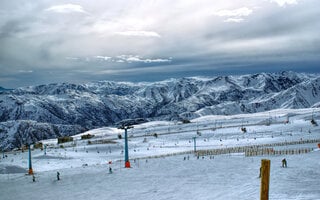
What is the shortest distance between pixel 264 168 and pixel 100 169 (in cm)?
4098

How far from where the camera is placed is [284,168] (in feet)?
116

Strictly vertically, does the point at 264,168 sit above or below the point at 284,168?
above

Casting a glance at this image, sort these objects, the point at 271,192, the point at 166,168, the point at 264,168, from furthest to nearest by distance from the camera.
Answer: the point at 166,168
the point at 271,192
the point at 264,168

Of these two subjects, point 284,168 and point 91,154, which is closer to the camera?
point 284,168

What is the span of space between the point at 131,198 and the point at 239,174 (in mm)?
12060

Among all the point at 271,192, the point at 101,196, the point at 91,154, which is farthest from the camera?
the point at 91,154

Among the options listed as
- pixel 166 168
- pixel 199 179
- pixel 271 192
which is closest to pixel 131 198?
pixel 199 179

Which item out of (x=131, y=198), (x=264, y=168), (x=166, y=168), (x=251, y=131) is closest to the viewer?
(x=264, y=168)

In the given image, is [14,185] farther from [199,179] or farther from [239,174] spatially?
[239,174]

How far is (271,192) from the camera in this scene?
2314 cm

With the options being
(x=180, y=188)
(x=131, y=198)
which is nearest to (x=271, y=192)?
(x=180, y=188)

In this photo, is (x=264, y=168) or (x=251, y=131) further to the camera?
(x=251, y=131)

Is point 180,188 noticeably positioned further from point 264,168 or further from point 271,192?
point 264,168

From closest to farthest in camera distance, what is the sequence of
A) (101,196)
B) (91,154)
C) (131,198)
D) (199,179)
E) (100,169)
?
(131,198) → (101,196) → (199,179) → (100,169) → (91,154)
